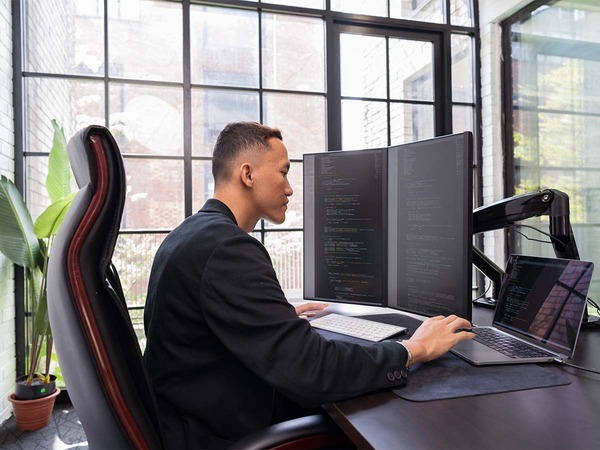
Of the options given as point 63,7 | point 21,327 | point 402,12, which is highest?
point 402,12

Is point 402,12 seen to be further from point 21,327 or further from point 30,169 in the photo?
point 21,327

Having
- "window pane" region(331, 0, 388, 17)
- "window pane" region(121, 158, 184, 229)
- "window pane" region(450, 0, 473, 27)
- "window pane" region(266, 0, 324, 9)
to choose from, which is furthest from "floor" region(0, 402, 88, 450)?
"window pane" region(450, 0, 473, 27)

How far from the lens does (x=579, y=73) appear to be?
109 inches

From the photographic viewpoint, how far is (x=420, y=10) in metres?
3.27

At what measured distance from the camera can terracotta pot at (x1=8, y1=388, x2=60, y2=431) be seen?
227 centimetres

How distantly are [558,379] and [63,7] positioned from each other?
3064 mm

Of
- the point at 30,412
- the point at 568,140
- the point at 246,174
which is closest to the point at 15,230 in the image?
the point at 30,412

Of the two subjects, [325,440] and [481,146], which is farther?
[481,146]

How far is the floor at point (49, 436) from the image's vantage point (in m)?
2.15

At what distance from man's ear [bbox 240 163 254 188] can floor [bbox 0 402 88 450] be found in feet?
5.63

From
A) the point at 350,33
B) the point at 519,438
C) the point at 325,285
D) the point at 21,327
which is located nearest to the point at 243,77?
the point at 350,33

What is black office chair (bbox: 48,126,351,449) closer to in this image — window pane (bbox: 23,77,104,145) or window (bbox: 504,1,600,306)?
window pane (bbox: 23,77,104,145)

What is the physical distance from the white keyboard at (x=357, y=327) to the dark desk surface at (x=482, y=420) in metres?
0.36

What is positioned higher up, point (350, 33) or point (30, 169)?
point (350, 33)
